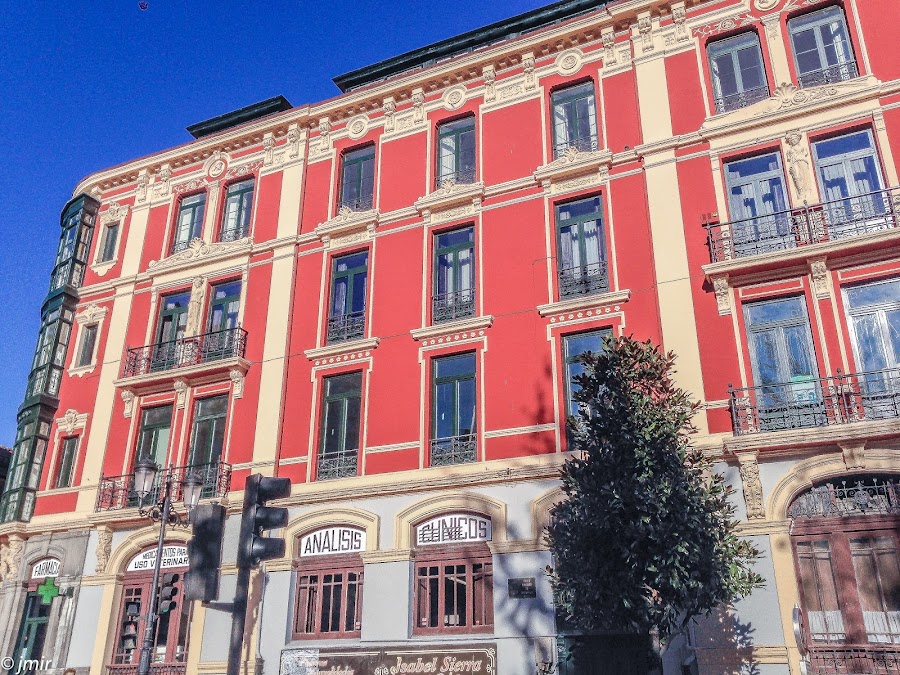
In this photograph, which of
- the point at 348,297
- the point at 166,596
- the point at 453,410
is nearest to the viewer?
the point at 166,596

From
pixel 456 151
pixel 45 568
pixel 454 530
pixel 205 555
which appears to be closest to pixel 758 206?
pixel 456 151

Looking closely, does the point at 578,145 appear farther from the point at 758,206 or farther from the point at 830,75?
the point at 830,75

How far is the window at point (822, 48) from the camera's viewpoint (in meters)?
16.6

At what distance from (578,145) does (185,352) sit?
11.8m

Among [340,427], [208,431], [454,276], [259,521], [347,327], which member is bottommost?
[259,521]

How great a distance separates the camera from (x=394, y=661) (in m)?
15.4

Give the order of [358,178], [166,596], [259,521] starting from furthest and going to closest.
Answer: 1. [358,178]
2. [166,596]
3. [259,521]

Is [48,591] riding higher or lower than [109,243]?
lower

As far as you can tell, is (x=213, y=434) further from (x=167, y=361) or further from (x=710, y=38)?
(x=710, y=38)

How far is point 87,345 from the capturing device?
76.8ft

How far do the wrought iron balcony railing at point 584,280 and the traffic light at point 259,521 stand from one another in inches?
444

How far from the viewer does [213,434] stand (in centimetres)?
1992

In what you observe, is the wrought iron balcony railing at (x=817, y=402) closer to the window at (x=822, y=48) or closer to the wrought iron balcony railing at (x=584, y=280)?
the wrought iron balcony railing at (x=584, y=280)

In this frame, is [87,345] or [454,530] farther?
[87,345]
